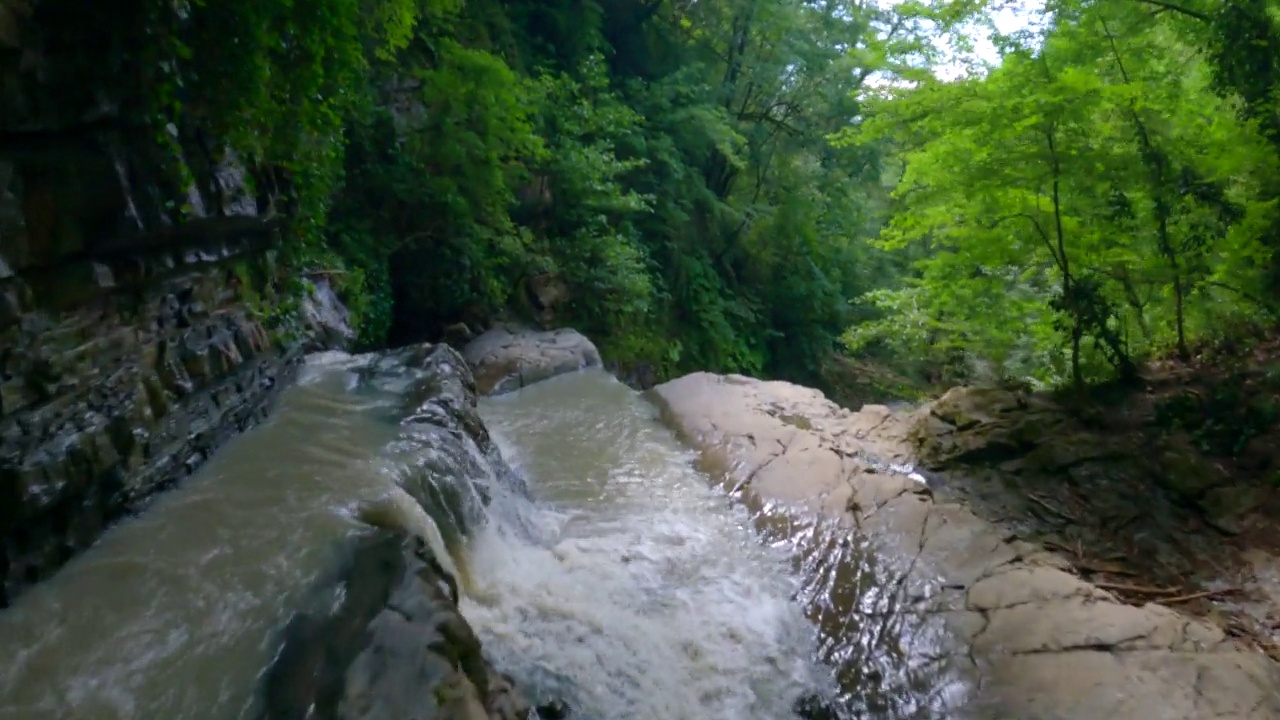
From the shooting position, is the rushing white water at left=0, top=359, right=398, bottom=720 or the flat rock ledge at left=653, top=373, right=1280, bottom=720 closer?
the rushing white water at left=0, top=359, right=398, bottom=720

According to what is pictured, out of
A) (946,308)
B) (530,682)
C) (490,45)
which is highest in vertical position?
(490,45)

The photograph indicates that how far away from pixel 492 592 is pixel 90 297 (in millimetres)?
2478

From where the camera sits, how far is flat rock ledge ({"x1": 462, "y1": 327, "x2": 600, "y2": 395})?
378 inches

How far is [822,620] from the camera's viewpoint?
15.5ft

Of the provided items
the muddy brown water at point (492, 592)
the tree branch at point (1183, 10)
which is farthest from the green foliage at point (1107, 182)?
the muddy brown water at point (492, 592)

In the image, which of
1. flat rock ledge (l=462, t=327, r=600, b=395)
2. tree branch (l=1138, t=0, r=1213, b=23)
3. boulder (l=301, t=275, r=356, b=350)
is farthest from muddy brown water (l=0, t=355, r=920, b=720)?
tree branch (l=1138, t=0, r=1213, b=23)

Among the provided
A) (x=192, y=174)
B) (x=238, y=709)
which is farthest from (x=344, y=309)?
(x=238, y=709)

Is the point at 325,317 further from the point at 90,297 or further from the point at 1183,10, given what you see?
the point at 1183,10

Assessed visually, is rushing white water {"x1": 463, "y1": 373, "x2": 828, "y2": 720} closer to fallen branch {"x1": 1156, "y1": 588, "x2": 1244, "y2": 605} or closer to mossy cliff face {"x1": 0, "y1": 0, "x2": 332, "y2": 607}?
mossy cliff face {"x1": 0, "y1": 0, "x2": 332, "y2": 607}

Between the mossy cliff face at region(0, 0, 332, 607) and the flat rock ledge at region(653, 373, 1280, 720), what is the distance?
380 centimetres

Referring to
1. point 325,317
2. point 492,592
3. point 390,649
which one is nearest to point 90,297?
point 390,649

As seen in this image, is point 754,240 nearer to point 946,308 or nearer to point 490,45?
point 490,45

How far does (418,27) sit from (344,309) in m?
4.57

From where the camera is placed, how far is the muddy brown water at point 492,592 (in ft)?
9.69
